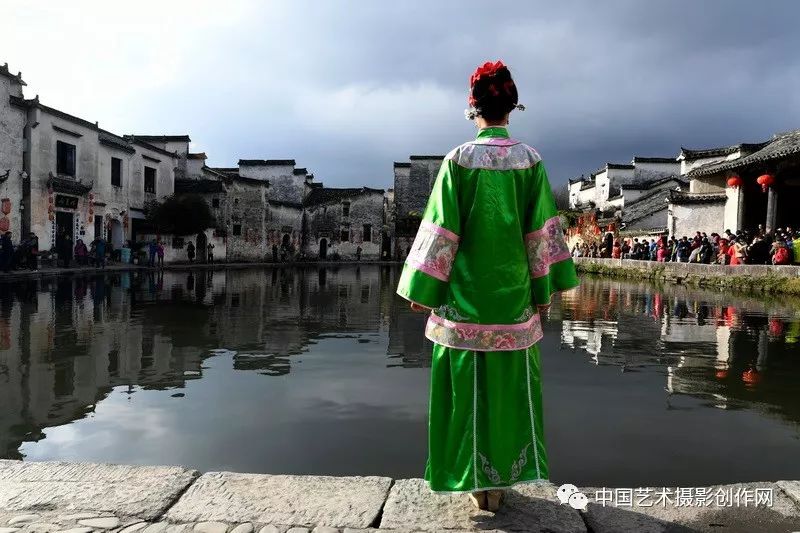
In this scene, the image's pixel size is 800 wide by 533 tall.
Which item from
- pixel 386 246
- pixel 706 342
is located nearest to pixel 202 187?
pixel 386 246

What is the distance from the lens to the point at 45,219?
21.5m

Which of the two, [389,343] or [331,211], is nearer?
[389,343]

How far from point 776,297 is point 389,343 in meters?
10.9

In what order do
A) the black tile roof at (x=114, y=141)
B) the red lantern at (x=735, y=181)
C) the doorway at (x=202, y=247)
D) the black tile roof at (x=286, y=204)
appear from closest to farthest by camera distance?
the red lantern at (x=735, y=181) → the black tile roof at (x=114, y=141) → the doorway at (x=202, y=247) → the black tile roof at (x=286, y=204)

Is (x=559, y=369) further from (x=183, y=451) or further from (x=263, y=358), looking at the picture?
(x=183, y=451)

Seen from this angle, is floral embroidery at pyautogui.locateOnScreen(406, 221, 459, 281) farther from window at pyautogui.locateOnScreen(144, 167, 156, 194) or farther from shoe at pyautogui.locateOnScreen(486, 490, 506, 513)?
window at pyautogui.locateOnScreen(144, 167, 156, 194)

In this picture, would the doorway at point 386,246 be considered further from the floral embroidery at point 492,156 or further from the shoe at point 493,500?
the shoe at point 493,500

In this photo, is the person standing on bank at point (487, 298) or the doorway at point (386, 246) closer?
the person standing on bank at point (487, 298)

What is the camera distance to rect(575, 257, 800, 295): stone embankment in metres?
14.1

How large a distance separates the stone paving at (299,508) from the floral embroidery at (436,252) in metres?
0.94

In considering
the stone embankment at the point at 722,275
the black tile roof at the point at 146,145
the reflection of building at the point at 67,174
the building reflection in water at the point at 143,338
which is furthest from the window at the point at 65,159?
the stone embankment at the point at 722,275

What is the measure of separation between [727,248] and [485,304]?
18.9m

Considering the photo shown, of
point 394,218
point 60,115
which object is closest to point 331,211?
point 394,218

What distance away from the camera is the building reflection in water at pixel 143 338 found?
14.3 feet
